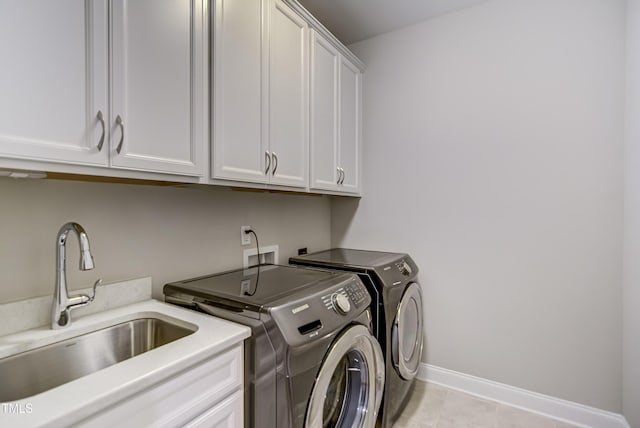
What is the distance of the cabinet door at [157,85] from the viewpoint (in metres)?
1.00

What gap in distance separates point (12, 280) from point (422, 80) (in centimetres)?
252

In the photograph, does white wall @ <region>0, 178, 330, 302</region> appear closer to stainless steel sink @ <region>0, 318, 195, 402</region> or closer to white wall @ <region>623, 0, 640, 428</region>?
stainless steel sink @ <region>0, 318, 195, 402</region>

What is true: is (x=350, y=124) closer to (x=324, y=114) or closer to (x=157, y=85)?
(x=324, y=114)

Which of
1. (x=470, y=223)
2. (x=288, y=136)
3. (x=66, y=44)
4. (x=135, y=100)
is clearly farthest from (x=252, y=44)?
(x=470, y=223)

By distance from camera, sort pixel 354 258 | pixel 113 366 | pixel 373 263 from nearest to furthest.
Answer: pixel 113 366 < pixel 373 263 < pixel 354 258

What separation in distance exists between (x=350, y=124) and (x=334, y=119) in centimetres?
25

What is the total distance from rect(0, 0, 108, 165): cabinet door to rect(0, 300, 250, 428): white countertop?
1.92ft

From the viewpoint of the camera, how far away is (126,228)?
1342mm

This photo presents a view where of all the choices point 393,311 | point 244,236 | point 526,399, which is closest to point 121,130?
point 244,236

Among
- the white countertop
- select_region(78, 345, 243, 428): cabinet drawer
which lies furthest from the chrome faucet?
select_region(78, 345, 243, 428): cabinet drawer

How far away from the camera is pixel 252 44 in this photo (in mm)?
1465

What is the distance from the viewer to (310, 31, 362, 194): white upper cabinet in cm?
194

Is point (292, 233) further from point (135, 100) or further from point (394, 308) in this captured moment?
point (135, 100)

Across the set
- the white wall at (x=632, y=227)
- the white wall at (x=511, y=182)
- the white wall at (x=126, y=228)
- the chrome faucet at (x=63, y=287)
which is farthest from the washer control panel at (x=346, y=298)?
the white wall at (x=632, y=227)
